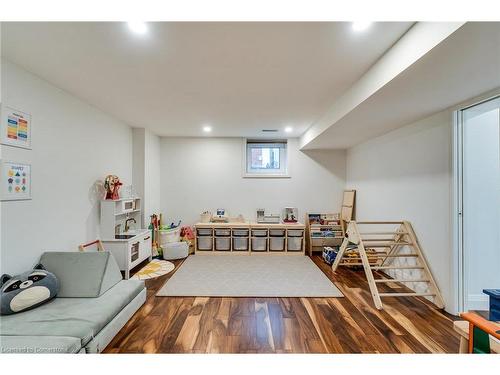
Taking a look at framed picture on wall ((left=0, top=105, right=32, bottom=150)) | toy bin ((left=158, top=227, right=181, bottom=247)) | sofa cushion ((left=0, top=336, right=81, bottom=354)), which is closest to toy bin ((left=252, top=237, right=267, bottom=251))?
toy bin ((left=158, top=227, right=181, bottom=247))

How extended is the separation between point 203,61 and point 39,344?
7.66ft

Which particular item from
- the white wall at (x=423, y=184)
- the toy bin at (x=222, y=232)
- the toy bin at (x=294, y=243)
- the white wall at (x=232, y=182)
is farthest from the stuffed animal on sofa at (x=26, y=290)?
the white wall at (x=423, y=184)

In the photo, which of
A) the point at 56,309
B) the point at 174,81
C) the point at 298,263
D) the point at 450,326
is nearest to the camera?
the point at 56,309

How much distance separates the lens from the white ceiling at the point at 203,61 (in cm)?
155

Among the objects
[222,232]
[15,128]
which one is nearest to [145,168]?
[222,232]

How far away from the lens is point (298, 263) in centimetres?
405

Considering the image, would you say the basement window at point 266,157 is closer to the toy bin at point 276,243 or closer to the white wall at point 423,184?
the toy bin at point 276,243

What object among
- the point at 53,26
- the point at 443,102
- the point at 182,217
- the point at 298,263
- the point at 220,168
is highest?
the point at 53,26

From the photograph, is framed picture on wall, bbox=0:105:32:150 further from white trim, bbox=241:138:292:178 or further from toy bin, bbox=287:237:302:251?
toy bin, bbox=287:237:302:251

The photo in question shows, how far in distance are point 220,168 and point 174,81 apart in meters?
2.85

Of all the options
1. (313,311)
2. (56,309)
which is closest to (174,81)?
(56,309)

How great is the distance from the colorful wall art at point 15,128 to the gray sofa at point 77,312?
1134mm

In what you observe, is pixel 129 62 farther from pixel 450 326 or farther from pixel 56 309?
pixel 450 326

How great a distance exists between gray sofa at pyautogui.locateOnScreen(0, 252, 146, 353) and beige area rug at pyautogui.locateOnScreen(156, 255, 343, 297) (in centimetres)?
72
